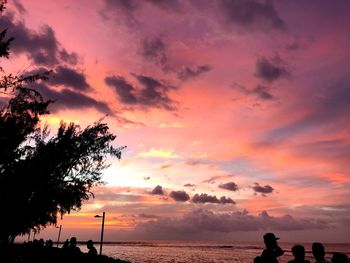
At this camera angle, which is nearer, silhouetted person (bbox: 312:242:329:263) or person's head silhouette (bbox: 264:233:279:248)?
person's head silhouette (bbox: 264:233:279:248)

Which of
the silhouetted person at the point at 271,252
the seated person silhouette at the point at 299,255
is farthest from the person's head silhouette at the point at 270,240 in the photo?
the seated person silhouette at the point at 299,255

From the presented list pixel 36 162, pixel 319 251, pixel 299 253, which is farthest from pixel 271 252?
pixel 36 162

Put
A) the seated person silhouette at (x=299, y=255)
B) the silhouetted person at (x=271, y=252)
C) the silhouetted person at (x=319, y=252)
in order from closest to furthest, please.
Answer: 1. the silhouetted person at (x=271, y=252)
2. the seated person silhouette at (x=299, y=255)
3. the silhouetted person at (x=319, y=252)

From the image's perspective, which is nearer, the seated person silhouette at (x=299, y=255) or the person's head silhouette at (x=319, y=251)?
the seated person silhouette at (x=299, y=255)

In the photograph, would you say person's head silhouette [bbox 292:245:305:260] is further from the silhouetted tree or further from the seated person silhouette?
the silhouetted tree

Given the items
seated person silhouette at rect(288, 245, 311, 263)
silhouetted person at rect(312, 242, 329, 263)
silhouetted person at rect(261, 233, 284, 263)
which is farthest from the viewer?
silhouetted person at rect(312, 242, 329, 263)

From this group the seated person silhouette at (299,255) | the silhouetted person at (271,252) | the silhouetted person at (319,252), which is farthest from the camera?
the silhouetted person at (319,252)

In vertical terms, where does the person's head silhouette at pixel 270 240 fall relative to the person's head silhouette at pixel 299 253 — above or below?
above

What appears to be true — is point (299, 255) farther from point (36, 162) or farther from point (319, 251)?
point (36, 162)

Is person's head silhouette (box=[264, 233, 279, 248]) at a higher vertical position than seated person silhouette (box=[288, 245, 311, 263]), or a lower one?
higher

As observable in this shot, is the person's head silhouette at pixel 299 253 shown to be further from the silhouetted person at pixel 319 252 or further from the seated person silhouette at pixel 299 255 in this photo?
the silhouetted person at pixel 319 252

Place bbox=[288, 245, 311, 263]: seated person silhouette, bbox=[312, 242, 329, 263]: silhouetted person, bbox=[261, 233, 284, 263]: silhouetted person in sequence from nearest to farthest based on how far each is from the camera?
bbox=[261, 233, 284, 263]: silhouetted person, bbox=[288, 245, 311, 263]: seated person silhouette, bbox=[312, 242, 329, 263]: silhouetted person

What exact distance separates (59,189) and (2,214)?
401cm

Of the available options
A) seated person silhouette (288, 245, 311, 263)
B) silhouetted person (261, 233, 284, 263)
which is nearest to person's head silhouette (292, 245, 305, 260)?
seated person silhouette (288, 245, 311, 263)
